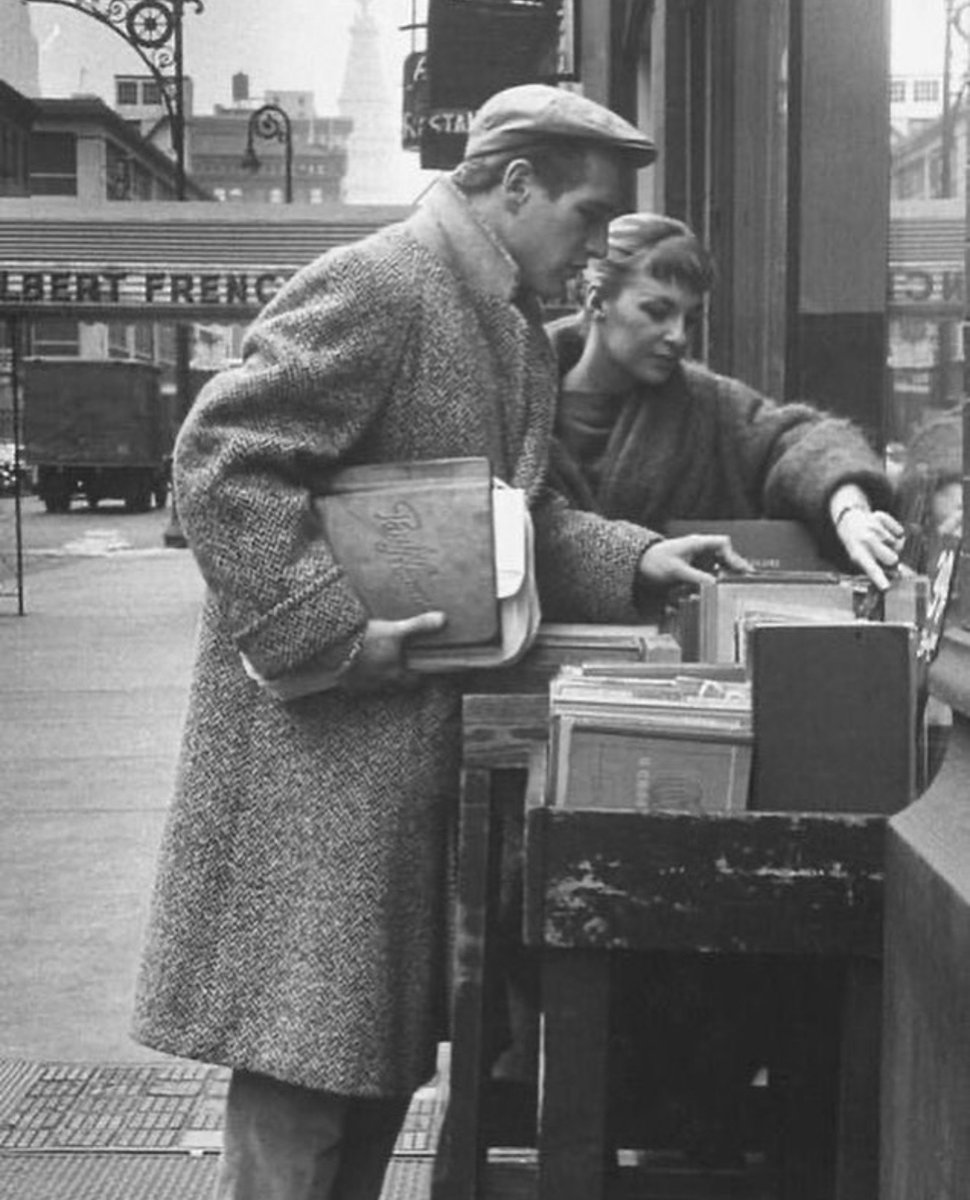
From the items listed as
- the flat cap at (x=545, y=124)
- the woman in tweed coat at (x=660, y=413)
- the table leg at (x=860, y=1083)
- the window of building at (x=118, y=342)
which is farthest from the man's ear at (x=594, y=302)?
the window of building at (x=118, y=342)

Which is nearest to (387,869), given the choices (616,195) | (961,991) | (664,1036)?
(664,1036)

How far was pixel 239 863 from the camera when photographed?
12.0 ft

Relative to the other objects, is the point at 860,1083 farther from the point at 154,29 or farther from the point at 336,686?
the point at 154,29

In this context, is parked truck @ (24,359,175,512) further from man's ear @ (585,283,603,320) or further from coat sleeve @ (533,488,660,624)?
coat sleeve @ (533,488,660,624)

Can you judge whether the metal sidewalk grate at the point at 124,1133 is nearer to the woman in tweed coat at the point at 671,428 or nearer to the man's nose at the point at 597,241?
the woman in tweed coat at the point at 671,428

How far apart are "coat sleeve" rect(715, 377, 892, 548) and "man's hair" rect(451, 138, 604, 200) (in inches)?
30.8

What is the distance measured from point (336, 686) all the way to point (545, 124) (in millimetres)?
903

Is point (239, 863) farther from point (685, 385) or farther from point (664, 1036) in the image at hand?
point (685, 385)

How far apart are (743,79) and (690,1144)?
489 centimetres

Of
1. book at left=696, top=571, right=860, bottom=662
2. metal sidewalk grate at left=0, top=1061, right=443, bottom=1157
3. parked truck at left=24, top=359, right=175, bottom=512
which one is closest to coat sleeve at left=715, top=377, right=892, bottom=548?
book at left=696, top=571, right=860, bottom=662

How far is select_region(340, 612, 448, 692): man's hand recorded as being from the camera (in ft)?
11.7

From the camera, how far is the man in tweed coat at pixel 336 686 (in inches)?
140

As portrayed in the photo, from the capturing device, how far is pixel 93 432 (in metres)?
53.5

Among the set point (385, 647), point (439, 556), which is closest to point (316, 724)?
point (385, 647)
